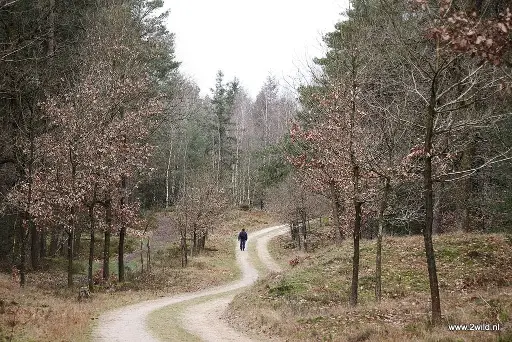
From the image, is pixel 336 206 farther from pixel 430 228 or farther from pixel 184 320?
pixel 430 228

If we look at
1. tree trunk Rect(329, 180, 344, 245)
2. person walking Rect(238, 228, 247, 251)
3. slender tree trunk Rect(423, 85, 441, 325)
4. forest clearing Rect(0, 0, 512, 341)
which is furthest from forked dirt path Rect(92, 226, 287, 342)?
person walking Rect(238, 228, 247, 251)

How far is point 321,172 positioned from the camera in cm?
1773

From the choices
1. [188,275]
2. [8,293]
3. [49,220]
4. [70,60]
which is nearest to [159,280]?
[188,275]

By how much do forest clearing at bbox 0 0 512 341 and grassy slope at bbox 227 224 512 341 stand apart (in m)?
0.09

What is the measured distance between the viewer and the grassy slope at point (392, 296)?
1046cm

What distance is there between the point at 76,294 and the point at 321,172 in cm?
1177

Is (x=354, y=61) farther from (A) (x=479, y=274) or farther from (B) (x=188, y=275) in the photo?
(B) (x=188, y=275)

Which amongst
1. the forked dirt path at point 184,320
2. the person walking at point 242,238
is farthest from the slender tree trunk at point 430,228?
the person walking at point 242,238

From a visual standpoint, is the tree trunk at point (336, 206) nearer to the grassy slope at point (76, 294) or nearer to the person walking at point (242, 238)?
the grassy slope at point (76, 294)

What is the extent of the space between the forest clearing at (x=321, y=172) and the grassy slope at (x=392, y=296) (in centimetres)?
9

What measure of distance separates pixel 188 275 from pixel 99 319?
12.8 meters

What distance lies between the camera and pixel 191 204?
34.4 meters

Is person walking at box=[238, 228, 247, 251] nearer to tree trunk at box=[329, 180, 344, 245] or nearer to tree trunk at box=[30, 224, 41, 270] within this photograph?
tree trunk at box=[329, 180, 344, 245]

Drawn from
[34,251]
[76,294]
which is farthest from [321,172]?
[34,251]
